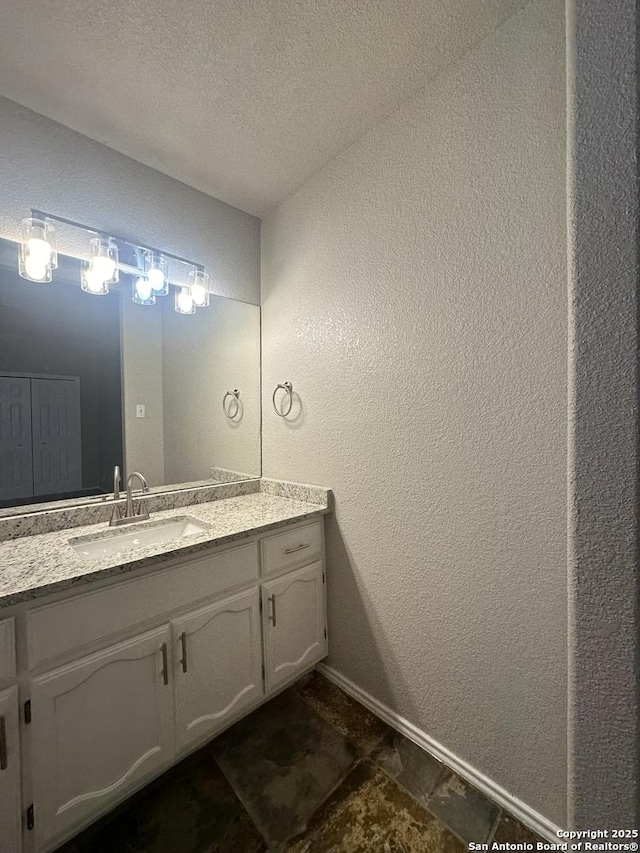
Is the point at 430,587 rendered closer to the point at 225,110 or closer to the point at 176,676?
the point at 176,676

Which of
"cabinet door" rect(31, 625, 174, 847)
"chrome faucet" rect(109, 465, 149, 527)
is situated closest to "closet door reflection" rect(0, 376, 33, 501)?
"chrome faucet" rect(109, 465, 149, 527)

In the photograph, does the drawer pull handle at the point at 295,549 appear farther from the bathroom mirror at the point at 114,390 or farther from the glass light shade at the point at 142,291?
the glass light shade at the point at 142,291

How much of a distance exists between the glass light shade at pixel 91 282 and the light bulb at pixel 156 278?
201mm

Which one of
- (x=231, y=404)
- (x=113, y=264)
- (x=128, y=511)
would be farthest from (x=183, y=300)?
(x=128, y=511)

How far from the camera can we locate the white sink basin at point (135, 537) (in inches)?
54.0

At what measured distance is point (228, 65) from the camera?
4.02ft

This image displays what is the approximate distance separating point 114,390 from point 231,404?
59 centimetres

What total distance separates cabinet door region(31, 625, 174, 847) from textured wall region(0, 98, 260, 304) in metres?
1.53

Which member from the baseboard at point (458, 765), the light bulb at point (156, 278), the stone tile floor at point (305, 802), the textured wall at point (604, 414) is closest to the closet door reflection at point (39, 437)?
the light bulb at point (156, 278)

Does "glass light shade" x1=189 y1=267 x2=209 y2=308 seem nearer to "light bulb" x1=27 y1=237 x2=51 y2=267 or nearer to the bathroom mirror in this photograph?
the bathroom mirror

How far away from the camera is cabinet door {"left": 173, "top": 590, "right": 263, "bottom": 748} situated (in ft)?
4.08

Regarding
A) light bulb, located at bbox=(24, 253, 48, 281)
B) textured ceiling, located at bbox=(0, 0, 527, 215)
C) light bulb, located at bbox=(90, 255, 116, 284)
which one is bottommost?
light bulb, located at bbox=(24, 253, 48, 281)

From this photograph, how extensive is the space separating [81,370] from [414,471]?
149 centimetres

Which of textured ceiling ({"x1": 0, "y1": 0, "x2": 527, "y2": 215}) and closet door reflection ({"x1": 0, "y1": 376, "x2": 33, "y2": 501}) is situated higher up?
textured ceiling ({"x1": 0, "y1": 0, "x2": 527, "y2": 215})
